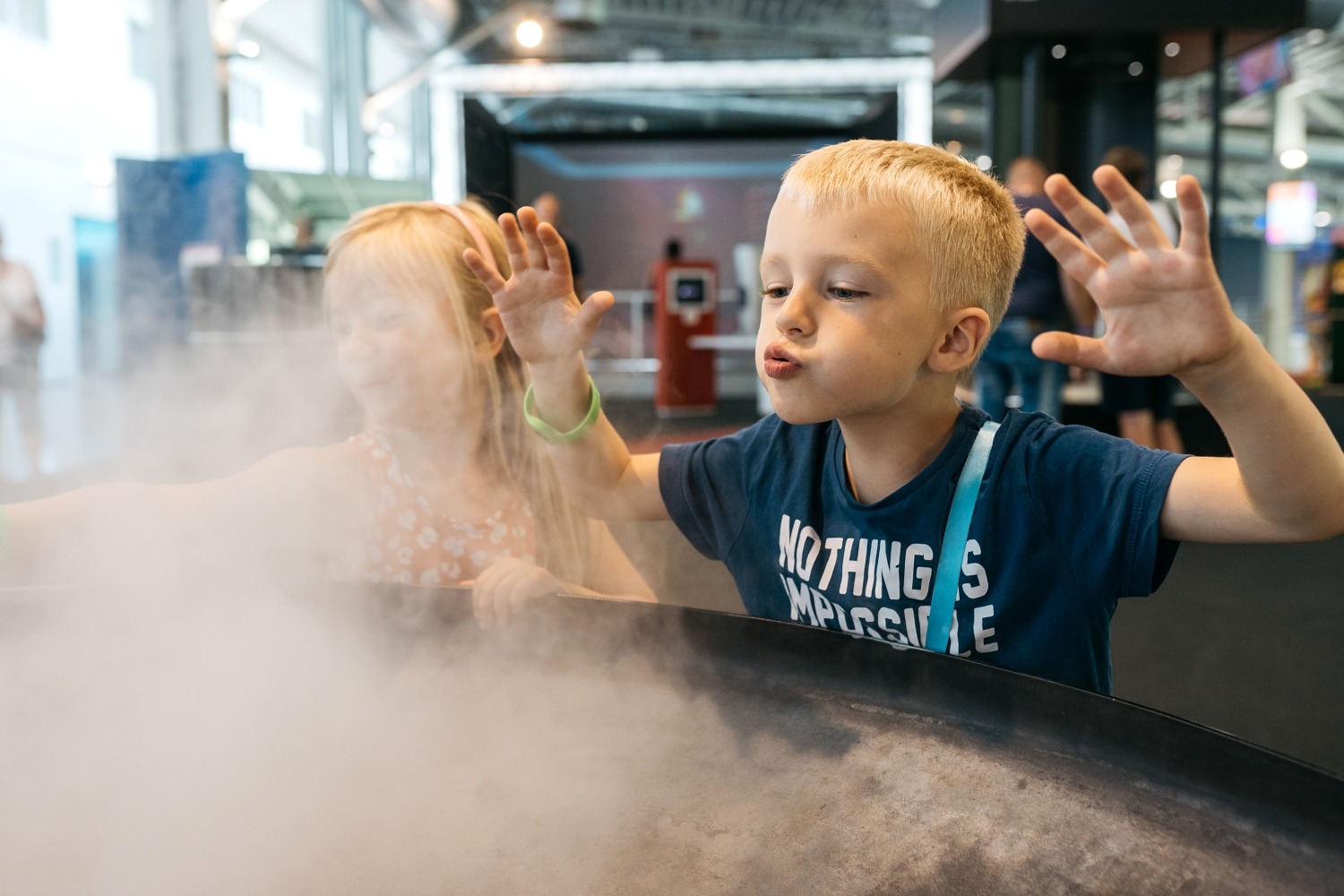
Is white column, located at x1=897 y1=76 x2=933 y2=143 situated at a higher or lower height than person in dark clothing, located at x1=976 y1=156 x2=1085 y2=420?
higher

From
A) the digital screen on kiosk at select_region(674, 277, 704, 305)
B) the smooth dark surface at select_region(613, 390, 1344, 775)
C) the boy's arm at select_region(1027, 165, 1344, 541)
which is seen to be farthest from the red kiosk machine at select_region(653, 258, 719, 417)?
the boy's arm at select_region(1027, 165, 1344, 541)

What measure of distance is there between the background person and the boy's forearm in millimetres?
3105

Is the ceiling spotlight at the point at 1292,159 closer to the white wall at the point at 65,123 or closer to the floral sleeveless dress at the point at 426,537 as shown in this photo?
the white wall at the point at 65,123

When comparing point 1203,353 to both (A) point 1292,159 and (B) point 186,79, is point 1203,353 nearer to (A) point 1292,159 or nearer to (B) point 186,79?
(B) point 186,79

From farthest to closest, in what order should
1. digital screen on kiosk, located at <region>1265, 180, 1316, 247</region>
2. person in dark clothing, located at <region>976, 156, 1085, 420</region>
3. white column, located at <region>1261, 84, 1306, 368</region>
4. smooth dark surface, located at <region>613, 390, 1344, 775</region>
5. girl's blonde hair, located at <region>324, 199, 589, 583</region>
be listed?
digital screen on kiosk, located at <region>1265, 180, 1316, 247</region>
white column, located at <region>1261, 84, 1306, 368</region>
person in dark clothing, located at <region>976, 156, 1085, 420</region>
smooth dark surface, located at <region>613, 390, 1344, 775</region>
girl's blonde hair, located at <region>324, 199, 589, 583</region>

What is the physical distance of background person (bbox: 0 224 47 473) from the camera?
331cm

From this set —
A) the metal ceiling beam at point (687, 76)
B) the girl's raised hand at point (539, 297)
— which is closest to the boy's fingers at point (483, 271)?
the girl's raised hand at point (539, 297)

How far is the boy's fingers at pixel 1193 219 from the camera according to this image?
1.72 ft

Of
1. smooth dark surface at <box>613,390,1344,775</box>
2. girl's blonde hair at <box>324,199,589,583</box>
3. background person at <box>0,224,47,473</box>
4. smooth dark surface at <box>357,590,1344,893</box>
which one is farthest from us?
background person at <box>0,224,47,473</box>

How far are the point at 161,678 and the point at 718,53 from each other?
34.9ft

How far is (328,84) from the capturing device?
342 inches

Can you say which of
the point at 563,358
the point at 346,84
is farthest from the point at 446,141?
the point at 563,358

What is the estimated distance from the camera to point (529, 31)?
8891 mm

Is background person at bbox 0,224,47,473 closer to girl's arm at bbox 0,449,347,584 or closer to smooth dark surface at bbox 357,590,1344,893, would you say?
girl's arm at bbox 0,449,347,584
